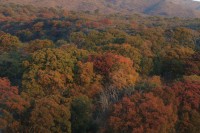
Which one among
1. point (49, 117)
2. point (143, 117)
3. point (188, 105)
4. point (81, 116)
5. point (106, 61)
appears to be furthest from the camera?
point (106, 61)

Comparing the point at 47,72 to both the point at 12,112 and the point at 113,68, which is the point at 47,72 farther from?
the point at 12,112

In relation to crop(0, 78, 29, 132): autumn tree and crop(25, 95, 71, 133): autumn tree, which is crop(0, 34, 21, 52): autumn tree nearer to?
crop(0, 78, 29, 132): autumn tree

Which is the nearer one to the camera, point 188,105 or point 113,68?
point 188,105

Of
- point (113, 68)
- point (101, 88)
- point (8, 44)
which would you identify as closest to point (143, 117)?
point (101, 88)

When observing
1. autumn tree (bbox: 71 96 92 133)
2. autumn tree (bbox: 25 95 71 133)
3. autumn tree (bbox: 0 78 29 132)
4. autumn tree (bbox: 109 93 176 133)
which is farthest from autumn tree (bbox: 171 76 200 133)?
autumn tree (bbox: 0 78 29 132)

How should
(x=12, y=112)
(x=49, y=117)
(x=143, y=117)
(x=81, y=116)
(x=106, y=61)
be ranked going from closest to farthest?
(x=143, y=117), (x=49, y=117), (x=12, y=112), (x=81, y=116), (x=106, y=61)

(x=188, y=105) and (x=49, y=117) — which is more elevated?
(x=188, y=105)

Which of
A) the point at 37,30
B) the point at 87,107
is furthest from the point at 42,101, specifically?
the point at 37,30

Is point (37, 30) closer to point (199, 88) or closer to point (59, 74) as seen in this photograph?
point (59, 74)

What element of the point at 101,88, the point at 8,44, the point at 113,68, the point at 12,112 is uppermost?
the point at 12,112
